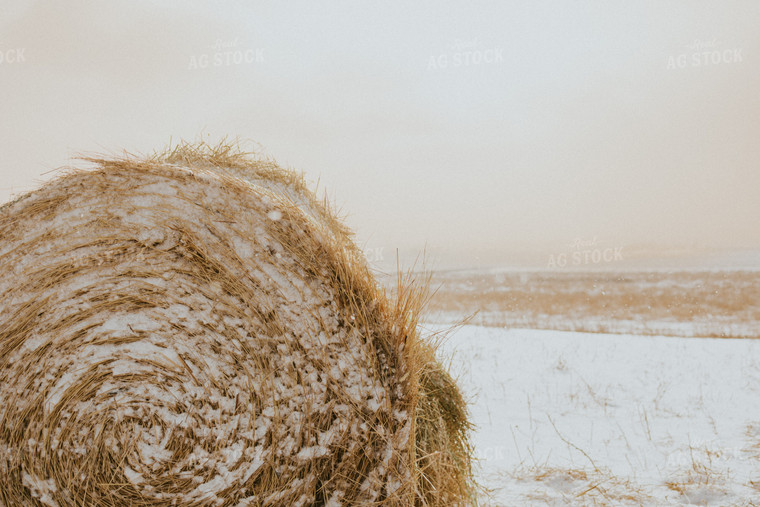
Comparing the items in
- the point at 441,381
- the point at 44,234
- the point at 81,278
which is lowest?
the point at 441,381

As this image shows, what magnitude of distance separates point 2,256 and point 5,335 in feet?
1.23

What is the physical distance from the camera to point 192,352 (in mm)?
2426

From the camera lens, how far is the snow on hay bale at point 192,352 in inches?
93.4

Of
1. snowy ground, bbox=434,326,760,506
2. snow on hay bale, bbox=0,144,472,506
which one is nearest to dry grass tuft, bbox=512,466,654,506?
snowy ground, bbox=434,326,760,506

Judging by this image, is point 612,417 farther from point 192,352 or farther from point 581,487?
point 192,352

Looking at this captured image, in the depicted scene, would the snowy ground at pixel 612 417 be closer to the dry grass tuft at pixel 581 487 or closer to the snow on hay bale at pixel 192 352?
the dry grass tuft at pixel 581 487

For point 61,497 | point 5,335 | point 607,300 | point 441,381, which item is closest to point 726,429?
point 441,381

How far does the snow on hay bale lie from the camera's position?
2373 millimetres

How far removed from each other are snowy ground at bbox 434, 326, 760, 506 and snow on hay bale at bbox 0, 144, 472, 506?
2015 mm

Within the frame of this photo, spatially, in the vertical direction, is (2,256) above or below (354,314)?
above

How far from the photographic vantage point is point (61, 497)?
2.46 meters

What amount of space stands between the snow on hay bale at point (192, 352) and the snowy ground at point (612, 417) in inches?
79.3

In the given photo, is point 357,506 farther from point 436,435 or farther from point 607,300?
point 607,300

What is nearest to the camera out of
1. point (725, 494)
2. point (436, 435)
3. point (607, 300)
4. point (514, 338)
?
point (436, 435)
